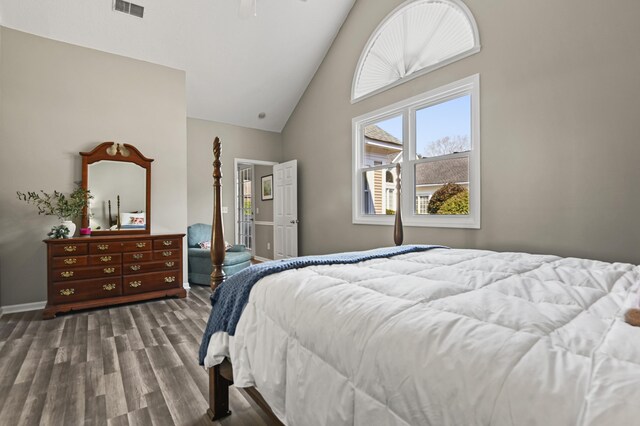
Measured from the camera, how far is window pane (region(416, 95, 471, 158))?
11.2 feet

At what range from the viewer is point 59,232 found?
10.9ft

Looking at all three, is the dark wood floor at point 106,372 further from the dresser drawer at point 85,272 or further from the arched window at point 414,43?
the arched window at point 414,43

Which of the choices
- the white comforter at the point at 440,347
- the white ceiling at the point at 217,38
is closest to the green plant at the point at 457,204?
the white comforter at the point at 440,347

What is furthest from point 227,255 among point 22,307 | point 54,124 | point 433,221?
point 433,221

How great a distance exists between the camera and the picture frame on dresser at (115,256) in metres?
3.28

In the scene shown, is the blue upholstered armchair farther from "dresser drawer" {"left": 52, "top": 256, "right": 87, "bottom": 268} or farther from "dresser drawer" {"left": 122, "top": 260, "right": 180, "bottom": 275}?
"dresser drawer" {"left": 52, "top": 256, "right": 87, "bottom": 268}

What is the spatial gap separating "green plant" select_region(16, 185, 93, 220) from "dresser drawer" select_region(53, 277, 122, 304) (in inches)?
29.9

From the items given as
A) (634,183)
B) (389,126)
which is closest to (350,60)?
(389,126)

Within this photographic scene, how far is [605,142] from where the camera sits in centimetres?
243

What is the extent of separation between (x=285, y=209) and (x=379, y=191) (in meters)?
2.06

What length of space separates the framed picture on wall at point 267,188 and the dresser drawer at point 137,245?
3.16 meters

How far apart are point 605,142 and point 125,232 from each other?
4.82 metres

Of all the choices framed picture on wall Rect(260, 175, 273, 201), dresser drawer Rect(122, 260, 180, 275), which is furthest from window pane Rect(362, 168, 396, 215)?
framed picture on wall Rect(260, 175, 273, 201)

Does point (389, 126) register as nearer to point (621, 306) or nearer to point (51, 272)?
point (621, 306)
